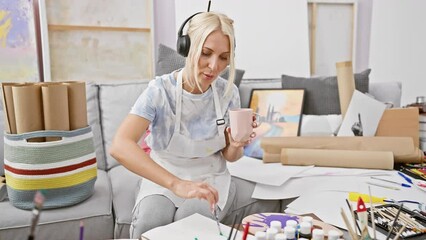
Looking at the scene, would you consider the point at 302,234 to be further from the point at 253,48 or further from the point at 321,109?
the point at 253,48

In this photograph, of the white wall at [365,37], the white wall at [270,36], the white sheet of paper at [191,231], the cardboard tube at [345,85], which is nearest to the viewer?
the white sheet of paper at [191,231]

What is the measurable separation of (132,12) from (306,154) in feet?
5.20

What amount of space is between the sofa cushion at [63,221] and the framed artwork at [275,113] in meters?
0.90

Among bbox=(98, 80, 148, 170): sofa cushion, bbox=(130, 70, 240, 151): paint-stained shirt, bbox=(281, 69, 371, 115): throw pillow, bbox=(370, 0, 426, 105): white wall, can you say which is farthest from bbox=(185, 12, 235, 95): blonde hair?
bbox=(370, 0, 426, 105): white wall

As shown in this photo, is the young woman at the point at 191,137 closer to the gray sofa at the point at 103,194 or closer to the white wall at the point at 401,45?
the gray sofa at the point at 103,194

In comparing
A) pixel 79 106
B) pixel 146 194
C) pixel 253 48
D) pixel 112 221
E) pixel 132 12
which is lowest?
pixel 112 221

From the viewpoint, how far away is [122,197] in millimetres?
1521

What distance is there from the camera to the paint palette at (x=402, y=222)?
0.96 meters

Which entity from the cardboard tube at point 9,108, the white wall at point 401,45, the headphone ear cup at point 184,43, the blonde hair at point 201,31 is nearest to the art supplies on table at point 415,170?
the blonde hair at point 201,31

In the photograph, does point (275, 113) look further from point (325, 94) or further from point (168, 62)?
point (168, 62)

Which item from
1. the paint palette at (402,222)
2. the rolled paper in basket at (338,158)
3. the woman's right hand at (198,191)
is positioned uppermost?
the woman's right hand at (198,191)

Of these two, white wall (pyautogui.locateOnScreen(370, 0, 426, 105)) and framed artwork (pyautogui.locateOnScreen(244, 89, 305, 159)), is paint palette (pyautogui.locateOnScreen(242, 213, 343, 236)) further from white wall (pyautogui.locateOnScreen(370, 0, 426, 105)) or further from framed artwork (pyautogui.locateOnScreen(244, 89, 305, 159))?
white wall (pyautogui.locateOnScreen(370, 0, 426, 105))

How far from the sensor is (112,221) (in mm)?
1391

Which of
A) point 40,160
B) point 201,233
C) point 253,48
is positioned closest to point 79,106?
point 40,160
